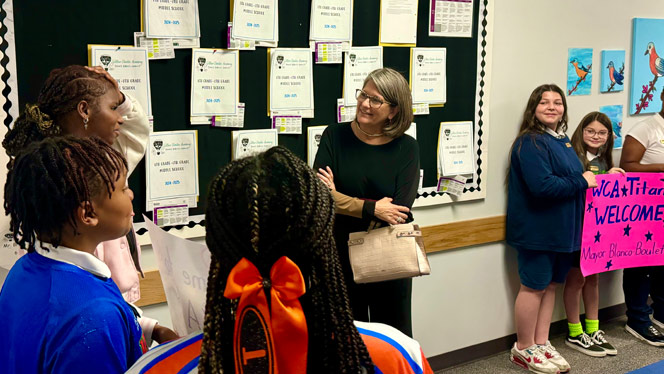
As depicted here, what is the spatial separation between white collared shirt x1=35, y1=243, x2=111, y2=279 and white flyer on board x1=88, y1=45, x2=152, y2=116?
Result: 130 cm

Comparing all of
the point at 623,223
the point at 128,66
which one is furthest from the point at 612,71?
the point at 128,66

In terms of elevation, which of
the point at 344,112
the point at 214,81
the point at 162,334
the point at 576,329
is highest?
the point at 214,81

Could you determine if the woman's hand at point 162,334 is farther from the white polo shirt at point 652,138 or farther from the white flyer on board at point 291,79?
the white polo shirt at point 652,138

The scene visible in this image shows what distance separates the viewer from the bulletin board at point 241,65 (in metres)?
2.10

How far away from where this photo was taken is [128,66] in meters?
2.25

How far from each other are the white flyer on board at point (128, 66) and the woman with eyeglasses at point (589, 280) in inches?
95.0

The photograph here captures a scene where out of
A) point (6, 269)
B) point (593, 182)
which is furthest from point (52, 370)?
point (593, 182)

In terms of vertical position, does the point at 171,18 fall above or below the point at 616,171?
above

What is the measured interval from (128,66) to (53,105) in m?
0.79

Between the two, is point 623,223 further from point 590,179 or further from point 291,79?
point 291,79

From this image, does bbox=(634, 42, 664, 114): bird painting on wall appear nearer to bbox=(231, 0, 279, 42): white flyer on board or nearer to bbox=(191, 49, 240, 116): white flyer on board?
bbox=(231, 0, 279, 42): white flyer on board

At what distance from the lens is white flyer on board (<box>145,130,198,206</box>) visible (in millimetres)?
2359

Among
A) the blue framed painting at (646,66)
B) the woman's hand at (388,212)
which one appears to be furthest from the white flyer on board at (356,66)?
the blue framed painting at (646,66)

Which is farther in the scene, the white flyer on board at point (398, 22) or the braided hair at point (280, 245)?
the white flyer on board at point (398, 22)
